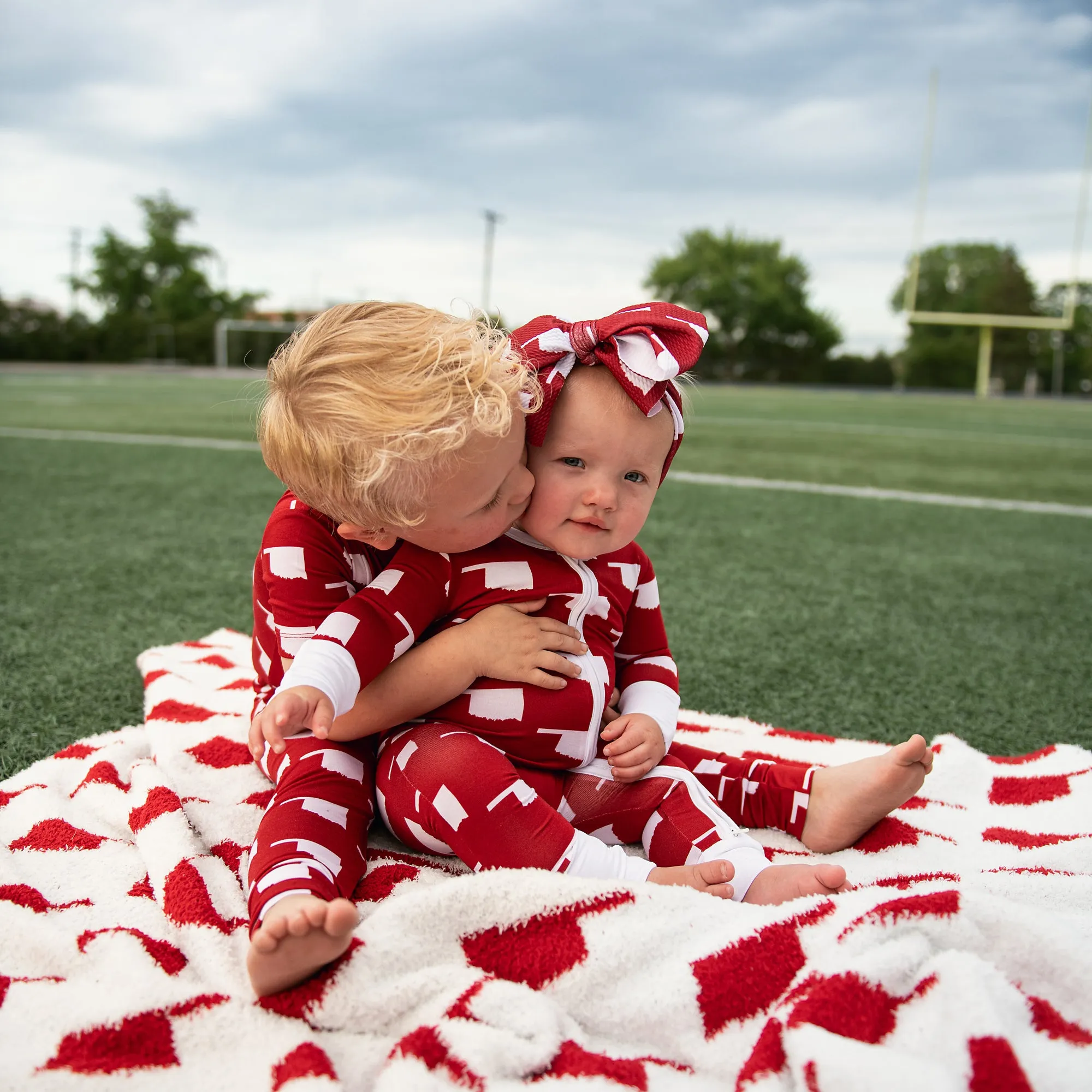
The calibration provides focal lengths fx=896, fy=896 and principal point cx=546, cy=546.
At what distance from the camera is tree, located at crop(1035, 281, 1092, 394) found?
142 ft

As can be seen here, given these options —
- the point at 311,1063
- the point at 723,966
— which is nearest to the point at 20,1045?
the point at 311,1063

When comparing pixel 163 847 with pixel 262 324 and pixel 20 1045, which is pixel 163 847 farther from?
pixel 262 324

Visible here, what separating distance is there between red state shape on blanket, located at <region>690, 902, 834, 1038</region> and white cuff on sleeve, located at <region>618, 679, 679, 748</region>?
387 millimetres

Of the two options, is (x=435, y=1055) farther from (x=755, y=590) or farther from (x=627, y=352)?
(x=755, y=590)

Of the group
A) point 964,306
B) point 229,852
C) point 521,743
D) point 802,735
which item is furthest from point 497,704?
point 964,306

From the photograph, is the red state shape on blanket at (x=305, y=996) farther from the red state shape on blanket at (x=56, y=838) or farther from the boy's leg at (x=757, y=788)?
the boy's leg at (x=757, y=788)

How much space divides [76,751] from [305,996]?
79 centimetres

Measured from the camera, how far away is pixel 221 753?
4.66 ft

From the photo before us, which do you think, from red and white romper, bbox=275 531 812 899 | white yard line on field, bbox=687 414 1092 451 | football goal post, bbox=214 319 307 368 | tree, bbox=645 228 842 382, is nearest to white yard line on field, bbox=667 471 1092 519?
red and white romper, bbox=275 531 812 899

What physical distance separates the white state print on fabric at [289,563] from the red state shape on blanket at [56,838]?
1.38ft

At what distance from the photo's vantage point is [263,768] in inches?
52.8

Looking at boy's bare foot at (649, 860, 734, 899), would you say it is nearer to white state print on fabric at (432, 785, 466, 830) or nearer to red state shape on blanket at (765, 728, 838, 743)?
white state print on fabric at (432, 785, 466, 830)

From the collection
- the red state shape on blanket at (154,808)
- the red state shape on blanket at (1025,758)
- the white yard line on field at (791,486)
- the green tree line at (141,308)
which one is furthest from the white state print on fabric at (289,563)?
the green tree line at (141,308)

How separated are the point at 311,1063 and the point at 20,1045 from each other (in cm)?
26
